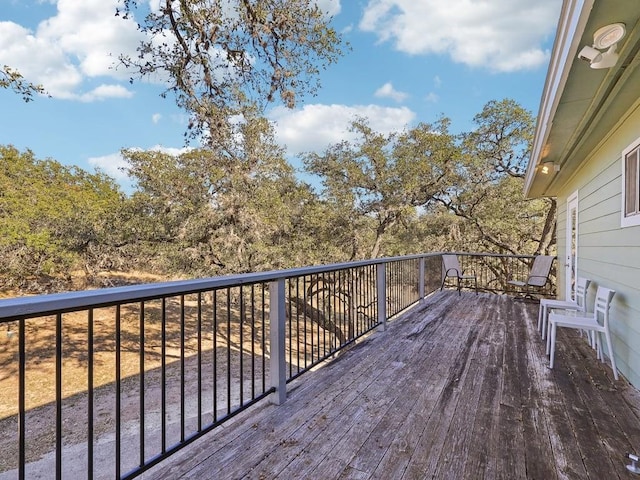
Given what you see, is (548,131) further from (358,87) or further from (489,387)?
(358,87)

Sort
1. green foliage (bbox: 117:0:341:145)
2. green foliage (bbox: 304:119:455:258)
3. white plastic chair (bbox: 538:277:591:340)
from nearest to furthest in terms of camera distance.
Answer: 1. white plastic chair (bbox: 538:277:591:340)
2. green foliage (bbox: 117:0:341:145)
3. green foliage (bbox: 304:119:455:258)

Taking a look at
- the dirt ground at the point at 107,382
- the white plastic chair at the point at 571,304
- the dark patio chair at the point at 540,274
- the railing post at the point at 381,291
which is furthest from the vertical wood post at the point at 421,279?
the dirt ground at the point at 107,382

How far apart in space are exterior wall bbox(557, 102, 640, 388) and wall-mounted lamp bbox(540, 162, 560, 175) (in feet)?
1.06

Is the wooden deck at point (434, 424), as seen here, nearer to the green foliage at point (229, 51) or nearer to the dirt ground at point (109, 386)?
the dirt ground at point (109, 386)

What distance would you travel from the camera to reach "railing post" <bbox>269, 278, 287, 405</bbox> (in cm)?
229

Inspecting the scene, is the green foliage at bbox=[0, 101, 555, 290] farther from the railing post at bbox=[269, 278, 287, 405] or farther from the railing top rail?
the railing top rail

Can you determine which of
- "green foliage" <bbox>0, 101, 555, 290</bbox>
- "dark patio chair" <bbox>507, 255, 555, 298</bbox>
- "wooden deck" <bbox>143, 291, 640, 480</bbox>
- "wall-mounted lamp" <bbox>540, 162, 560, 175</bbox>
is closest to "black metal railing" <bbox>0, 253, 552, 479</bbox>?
"wooden deck" <bbox>143, 291, 640, 480</bbox>

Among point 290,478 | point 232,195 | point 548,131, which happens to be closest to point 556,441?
point 290,478

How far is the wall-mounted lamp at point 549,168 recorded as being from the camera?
4.67 m

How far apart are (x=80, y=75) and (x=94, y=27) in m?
4.47

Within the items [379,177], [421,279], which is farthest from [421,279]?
[379,177]

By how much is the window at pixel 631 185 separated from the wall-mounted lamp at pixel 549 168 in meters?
1.66

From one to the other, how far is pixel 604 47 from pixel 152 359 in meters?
9.89

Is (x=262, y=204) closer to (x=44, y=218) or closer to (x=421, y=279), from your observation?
(x=421, y=279)
